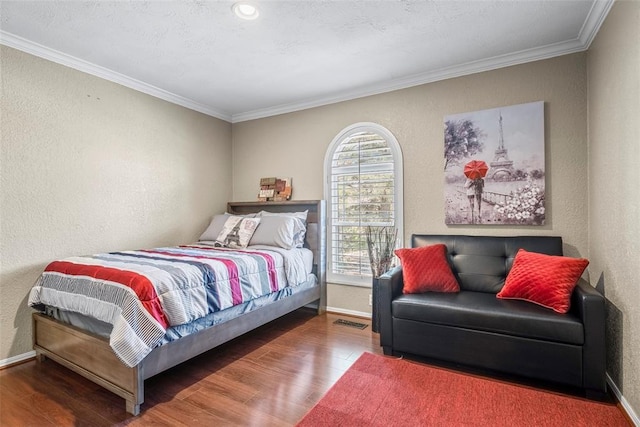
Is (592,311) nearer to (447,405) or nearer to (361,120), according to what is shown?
(447,405)

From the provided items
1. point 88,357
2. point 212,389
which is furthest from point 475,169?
point 88,357

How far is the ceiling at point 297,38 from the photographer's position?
7.05 feet

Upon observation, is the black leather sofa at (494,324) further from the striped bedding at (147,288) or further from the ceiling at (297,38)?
the ceiling at (297,38)

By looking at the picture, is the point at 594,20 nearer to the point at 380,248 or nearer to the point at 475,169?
the point at 475,169

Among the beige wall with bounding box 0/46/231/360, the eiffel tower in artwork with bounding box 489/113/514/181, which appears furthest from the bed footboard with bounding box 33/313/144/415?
the eiffel tower in artwork with bounding box 489/113/514/181

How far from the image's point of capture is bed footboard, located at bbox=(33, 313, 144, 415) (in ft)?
5.99

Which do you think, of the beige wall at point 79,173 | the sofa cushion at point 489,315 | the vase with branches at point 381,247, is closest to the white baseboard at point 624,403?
the sofa cushion at point 489,315

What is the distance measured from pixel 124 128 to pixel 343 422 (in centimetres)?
326

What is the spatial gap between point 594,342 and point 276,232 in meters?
2.63

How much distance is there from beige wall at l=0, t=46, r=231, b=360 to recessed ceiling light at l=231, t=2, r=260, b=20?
5.79 feet

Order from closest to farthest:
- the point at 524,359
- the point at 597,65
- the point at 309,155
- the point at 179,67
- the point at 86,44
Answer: the point at 524,359, the point at 597,65, the point at 86,44, the point at 179,67, the point at 309,155

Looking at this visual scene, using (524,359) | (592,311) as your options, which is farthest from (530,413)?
(592,311)

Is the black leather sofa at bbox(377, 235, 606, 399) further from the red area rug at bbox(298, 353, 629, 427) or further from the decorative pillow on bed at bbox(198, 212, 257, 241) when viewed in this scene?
the decorative pillow on bed at bbox(198, 212, 257, 241)

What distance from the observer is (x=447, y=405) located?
6.16 feet
